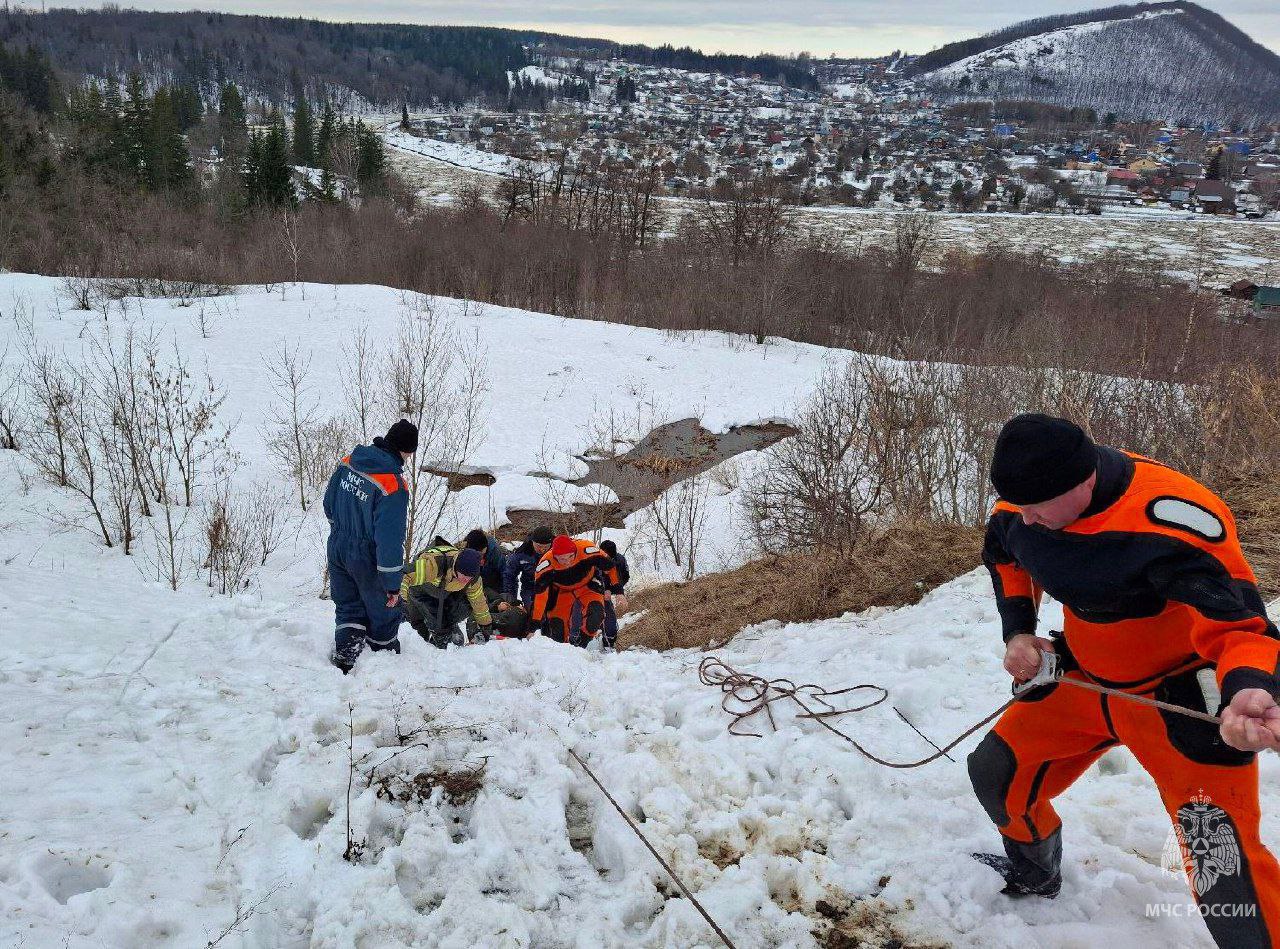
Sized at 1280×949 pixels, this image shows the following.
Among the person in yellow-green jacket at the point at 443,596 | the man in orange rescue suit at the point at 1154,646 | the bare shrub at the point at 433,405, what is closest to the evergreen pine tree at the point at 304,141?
the bare shrub at the point at 433,405

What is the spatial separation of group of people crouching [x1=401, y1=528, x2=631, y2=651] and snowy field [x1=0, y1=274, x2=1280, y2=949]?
0.90 metres

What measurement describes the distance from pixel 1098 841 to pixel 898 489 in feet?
30.9

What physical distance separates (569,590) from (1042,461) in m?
5.19

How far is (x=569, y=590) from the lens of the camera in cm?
699

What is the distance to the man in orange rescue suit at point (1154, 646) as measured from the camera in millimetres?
2121

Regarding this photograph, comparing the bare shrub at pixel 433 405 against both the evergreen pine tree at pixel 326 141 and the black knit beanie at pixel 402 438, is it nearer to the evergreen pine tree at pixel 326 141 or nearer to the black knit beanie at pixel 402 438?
the black knit beanie at pixel 402 438

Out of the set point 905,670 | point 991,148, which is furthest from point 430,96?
point 905,670

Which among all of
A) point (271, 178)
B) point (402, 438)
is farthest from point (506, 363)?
point (271, 178)

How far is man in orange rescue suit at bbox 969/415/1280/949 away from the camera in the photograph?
2121 millimetres

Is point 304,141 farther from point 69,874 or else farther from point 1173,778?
point 1173,778

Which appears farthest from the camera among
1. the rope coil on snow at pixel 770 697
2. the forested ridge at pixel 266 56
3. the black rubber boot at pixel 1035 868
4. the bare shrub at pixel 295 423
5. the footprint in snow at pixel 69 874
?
the forested ridge at pixel 266 56

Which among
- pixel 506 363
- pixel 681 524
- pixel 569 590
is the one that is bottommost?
pixel 681 524

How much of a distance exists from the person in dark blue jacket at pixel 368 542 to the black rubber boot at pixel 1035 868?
4.21 metres

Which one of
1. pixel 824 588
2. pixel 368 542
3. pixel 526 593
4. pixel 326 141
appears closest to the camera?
pixel 368 542
